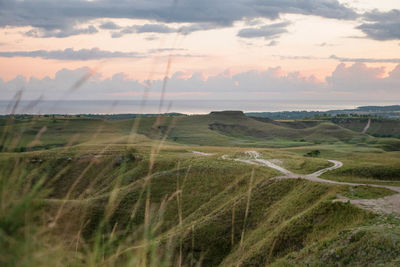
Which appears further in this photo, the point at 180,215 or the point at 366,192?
the point at 366,192

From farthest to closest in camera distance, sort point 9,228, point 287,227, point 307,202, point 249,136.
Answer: point 249,136
point 307,202
point 287,227
point 9,228

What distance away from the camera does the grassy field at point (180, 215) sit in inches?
136

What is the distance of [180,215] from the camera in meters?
4.59

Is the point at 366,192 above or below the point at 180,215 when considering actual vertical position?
below

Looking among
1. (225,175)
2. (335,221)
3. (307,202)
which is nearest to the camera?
(335,221)

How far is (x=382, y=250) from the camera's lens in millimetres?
21781

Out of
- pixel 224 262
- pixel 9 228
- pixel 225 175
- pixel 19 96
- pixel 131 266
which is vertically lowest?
pixel 224 262

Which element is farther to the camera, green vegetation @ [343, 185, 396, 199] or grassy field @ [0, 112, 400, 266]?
green vegetation @ [343, 185, 396, 199]

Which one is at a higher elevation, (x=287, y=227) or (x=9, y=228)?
(x=9, y=228)

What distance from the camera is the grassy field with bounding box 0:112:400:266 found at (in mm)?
3447

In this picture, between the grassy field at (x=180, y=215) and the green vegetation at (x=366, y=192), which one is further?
the green vegetation at (x=366, y=192)

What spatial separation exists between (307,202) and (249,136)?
5993 inches

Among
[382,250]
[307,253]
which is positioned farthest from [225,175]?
[382,250]

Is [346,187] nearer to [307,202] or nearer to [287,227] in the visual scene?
[307,202]
